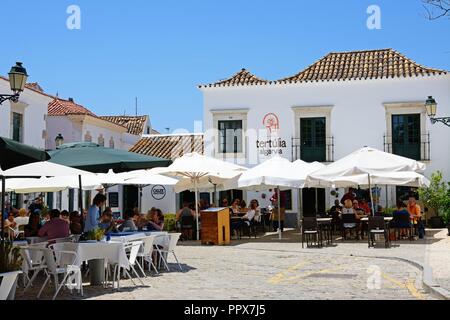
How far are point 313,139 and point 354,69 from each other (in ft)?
11.6

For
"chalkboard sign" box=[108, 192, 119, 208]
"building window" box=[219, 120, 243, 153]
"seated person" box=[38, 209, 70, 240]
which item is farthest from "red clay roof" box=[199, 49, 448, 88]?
"seated person" box=[38, 209, 70, 240]

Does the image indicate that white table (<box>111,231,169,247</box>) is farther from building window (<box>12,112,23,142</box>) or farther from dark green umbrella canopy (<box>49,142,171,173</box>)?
building window (<box>12,112,23,142</box>)

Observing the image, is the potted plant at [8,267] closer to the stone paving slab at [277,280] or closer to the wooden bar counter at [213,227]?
the stone paving slab at [277,280]

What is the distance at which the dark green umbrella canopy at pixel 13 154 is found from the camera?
27.4 ft

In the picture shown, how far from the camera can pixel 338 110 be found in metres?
26.5

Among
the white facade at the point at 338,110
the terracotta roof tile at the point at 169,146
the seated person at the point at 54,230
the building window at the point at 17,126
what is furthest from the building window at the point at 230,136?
the seated person at the point at 54,230

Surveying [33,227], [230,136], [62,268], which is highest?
[230,136]

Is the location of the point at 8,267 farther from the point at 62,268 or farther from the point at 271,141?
the point at 271,141

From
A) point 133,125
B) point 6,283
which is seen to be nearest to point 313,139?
point 6,283

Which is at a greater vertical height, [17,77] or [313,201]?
[17,77]

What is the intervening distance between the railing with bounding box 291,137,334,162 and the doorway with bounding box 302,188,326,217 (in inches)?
51.8

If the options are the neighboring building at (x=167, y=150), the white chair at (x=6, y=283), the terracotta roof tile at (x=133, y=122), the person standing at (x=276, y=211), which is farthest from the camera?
the terracotta roof tile at (x=133, y=122)

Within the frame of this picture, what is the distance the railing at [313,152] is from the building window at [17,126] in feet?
38.5

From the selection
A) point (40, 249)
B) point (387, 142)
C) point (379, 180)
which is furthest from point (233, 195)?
point (40, 249)
